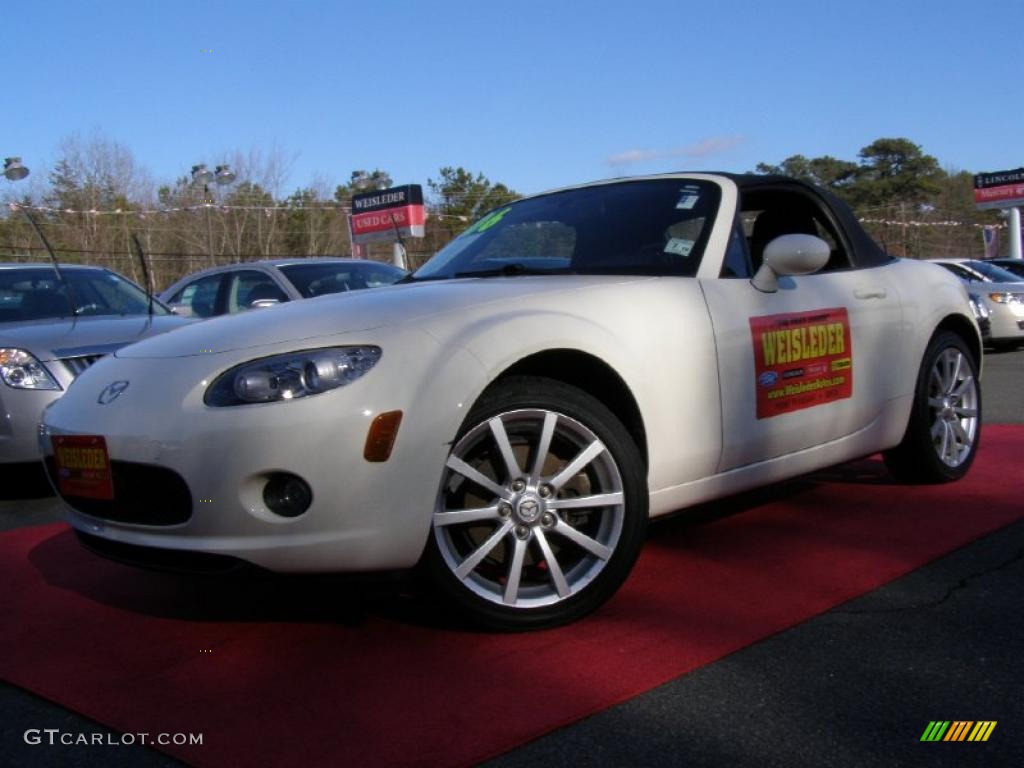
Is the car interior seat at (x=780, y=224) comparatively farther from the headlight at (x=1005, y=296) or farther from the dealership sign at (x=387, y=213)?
the dealership sign at (x=387, y=213)

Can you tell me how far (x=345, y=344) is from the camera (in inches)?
107

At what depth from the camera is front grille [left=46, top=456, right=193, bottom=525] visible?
8.89 feet

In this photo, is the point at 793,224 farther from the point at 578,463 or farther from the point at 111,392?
the point at 111,392

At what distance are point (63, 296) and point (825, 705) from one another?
213 inches

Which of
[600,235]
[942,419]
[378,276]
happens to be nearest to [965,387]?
[942,419]

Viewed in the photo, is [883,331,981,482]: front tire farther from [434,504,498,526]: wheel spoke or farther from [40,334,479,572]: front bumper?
[40,334,479,572]: front bumper

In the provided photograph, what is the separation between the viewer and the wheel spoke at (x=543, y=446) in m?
2.90

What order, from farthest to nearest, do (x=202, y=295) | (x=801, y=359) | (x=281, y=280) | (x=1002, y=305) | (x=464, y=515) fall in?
(x=1002, y=305) → (x=202, y=295) → (x=281, y=280) → (x=801, y=359) → (x=464, y=515)

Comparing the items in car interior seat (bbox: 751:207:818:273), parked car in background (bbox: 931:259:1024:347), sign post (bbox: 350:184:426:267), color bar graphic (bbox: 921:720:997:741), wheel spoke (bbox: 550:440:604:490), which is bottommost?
parked car in background (bbox: 931:259:1024:347)

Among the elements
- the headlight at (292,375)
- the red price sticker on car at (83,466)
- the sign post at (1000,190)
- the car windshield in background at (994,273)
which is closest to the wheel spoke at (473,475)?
the headlight at (292,375)

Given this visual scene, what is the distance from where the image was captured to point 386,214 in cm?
2573

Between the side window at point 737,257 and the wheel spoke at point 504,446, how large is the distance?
1.22 meters

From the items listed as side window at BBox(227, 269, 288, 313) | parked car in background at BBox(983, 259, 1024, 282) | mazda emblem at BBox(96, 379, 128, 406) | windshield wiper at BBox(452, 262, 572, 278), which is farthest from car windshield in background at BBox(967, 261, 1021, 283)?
mazda emblem at BBox(96, 379, 128, 406)

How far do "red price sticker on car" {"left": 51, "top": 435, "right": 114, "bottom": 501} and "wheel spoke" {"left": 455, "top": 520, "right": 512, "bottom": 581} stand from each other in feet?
3.34
